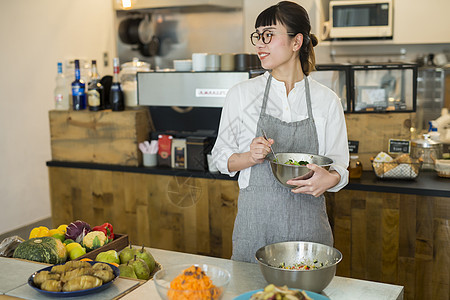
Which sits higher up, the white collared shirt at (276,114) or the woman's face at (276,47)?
the woman's face at (276,47)

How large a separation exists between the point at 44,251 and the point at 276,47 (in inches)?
43.2

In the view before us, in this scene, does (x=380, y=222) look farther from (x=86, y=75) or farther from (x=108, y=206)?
(x=86, y=75)

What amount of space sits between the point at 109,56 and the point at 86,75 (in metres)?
2.16

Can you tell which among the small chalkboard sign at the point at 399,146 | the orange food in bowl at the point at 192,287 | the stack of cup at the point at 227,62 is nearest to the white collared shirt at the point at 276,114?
the orange food in bowl at the point at 192,287

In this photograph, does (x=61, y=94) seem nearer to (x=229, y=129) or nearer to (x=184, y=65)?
(x=184, y=65)

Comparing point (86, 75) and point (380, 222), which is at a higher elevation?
point (86, 75)

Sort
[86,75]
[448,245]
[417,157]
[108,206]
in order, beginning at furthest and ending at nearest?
[86,75] → [108,206] → [417,157] → [448,245]

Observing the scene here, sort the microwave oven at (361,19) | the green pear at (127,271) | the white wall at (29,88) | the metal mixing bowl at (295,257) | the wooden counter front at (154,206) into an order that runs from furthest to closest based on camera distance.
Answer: the microwave oven at (361,19) → the white wall at (29,88) → the wooden counter front at (154,206) → the green pear at (127,271) → the metal mixing bowl at (295,257)

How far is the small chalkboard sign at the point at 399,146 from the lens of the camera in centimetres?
290

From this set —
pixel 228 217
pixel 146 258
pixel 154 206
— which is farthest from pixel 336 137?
pixel 154 206

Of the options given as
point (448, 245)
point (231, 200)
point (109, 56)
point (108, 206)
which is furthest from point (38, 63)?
point (448, 245)

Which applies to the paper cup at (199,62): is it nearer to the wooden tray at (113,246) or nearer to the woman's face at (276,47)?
the woman's face at (276,47)

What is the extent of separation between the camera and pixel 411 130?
304cm

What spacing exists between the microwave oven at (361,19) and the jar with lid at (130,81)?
2174 millimetres
